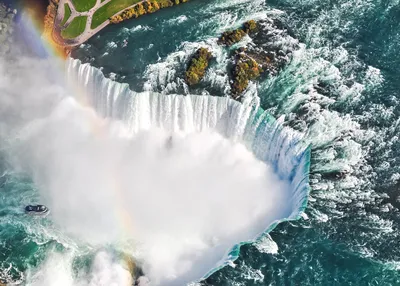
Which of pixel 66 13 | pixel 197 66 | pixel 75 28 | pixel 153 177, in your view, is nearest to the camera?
pixel 153 177

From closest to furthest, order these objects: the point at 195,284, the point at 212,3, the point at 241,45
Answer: the point at 195,284, the point at 241,45, the point at 212,3

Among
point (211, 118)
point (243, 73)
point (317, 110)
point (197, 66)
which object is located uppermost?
point (197, 66)

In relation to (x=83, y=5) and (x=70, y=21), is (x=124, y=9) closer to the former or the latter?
(x=83, y=5)

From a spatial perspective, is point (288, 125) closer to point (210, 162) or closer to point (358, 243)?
point (210, 162)

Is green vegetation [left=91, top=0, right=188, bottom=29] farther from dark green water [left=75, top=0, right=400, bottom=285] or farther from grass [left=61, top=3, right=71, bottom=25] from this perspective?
grass [left=61, top=3, right=71, bottom=25]

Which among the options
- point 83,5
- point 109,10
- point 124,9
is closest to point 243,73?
point 124,9

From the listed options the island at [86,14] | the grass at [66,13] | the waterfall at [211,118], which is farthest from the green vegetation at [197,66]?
the grass at [66,13]

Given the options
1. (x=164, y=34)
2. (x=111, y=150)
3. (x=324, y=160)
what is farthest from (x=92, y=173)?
(x=324, y=160)

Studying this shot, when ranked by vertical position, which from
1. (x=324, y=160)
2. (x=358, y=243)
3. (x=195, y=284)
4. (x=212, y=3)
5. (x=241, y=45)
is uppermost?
(x=212, y=3)
